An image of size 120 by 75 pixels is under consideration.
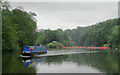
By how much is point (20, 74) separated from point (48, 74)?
2.12m

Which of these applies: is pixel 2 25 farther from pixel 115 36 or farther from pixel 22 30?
pixel 115 36

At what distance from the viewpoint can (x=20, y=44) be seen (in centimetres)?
5275

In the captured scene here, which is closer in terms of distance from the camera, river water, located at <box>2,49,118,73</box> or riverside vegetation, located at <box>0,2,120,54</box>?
river water, located at <box>2,49,118,73</box>

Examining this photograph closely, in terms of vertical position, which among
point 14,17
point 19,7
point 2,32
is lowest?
point 2,32

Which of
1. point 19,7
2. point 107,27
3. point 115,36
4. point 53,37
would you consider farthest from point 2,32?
point 107,27

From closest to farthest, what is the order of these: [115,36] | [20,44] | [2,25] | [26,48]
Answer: [26,48], [2,25], [20,44], [115,36]

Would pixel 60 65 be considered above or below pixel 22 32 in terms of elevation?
below

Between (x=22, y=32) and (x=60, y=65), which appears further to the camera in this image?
(x=22, y=32)

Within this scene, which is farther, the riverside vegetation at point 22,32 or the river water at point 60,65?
the riverside vegetation at point 22,32

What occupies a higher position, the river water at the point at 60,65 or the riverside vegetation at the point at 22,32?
the riverside vegetation at the point at 22,32

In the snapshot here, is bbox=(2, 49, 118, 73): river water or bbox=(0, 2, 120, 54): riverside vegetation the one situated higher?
bbox=(0, 2, 120, 54): riverside vegetation

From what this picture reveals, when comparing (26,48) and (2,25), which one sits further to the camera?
(2,25)

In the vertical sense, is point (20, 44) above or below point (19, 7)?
below

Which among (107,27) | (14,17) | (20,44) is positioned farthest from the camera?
(107,27)
